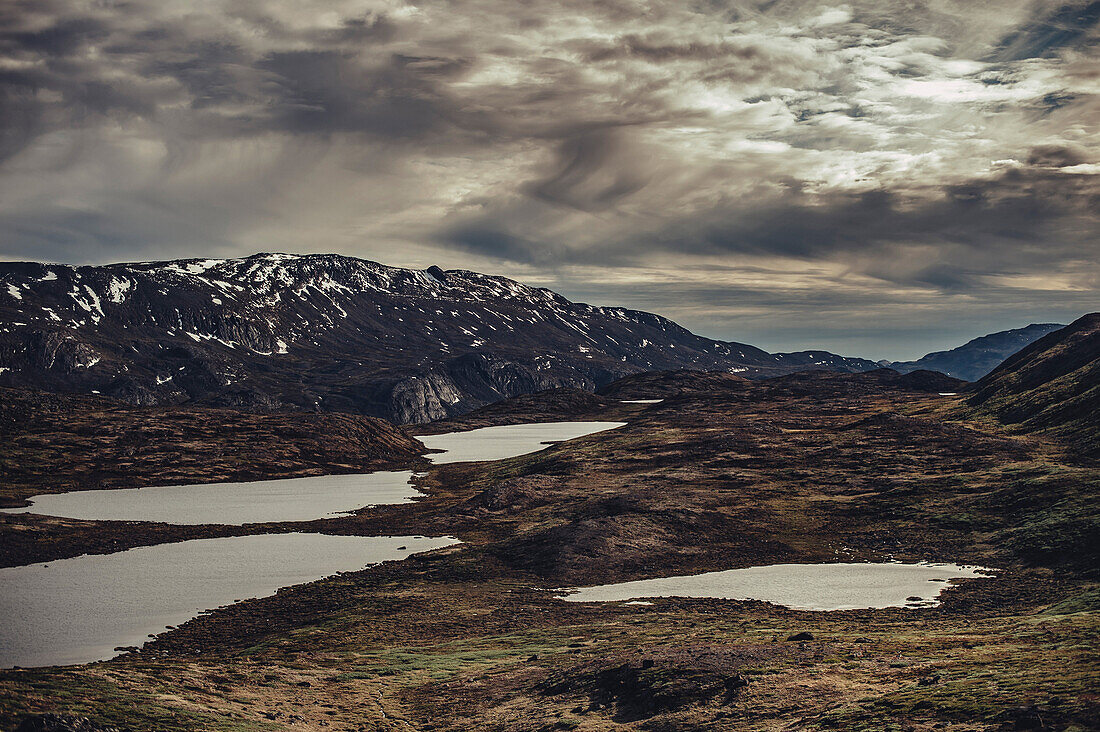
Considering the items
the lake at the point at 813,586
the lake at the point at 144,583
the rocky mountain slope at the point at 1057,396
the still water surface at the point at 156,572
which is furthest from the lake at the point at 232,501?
the rocky mountain slope at the point at 1057,396

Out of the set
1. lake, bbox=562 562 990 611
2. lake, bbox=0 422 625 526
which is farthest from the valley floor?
lake, bbox=0 422 625 526

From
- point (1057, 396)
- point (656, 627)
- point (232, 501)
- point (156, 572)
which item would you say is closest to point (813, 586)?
point (656, 627)

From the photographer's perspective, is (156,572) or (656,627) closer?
(656,627)

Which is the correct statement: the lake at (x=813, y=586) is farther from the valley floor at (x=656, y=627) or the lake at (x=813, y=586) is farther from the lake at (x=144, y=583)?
the lake at (x=144, y=583)

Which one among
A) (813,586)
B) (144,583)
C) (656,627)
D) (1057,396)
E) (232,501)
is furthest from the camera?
(1057,396)

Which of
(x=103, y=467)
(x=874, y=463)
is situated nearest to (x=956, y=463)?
(x=874, y=463)

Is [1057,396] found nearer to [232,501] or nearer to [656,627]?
[656,627]

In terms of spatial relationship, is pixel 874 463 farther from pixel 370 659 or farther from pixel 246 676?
pixel 246 676
